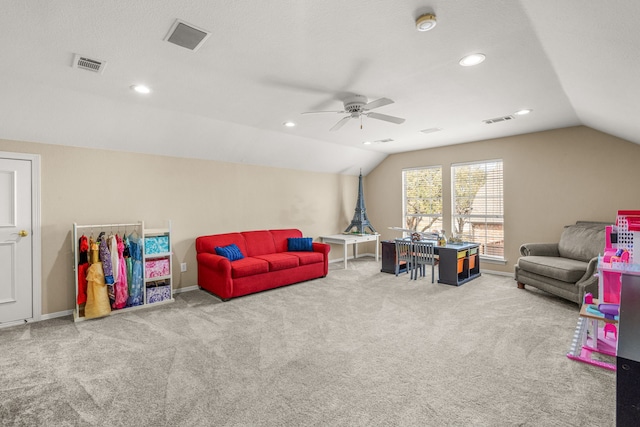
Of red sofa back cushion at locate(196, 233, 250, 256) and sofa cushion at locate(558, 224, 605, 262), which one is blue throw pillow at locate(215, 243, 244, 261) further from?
sofa cushion at locate(558, 224, 605, 262)

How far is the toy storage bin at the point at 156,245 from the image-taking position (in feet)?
Result: 13.9

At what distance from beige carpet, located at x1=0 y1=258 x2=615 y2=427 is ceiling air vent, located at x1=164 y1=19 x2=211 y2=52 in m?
2.54

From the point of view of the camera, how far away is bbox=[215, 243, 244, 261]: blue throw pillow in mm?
4719

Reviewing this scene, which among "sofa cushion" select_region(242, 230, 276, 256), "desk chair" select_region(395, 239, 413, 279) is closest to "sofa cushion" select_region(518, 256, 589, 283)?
"desk chair" select_region(395, 239, 413, 279)

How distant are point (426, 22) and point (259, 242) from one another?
4.34m

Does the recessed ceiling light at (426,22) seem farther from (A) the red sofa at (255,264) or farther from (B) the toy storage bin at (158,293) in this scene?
(B) the toy storage bin at (158,293)

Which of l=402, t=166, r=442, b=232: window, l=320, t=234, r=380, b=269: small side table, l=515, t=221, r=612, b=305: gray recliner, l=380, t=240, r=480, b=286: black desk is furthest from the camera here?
l=402, t=166, r=442, b=232: window

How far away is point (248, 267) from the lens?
4.48 m

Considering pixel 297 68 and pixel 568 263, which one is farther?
pixel 568 263

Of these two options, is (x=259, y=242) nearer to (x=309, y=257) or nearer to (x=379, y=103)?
(x=309, y=257)

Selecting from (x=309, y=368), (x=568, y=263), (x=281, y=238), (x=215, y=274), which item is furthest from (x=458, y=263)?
(x=215, y=274)

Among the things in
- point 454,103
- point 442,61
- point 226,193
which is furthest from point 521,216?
point 226,193

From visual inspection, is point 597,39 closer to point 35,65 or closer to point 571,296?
point 571,296

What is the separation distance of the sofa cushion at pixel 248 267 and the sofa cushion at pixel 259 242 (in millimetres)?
618
